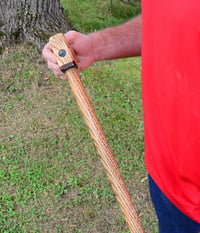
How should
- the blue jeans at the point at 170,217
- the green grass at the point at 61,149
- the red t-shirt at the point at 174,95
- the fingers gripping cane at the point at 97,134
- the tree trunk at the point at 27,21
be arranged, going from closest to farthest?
1. the red t-shirt at the point at 174,95
2. the fingers gripping cane at the point at 97,134
3. the blue jeans at the point at 170,217
4. the green grass at the point at 61,149
5. the tree trunk at the point at 27,21

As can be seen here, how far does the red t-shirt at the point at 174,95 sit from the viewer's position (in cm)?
119

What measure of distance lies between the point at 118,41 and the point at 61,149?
169 cm

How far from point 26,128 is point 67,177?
69cm

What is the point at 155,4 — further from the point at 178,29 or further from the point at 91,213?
the point at 91,213

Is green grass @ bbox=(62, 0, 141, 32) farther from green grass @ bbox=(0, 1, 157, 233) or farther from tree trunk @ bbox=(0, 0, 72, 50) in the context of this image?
green grass @ bbox=(0, 1, 157, 233)

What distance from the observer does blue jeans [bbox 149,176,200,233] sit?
5.63 ft

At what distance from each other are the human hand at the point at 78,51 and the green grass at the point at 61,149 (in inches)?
58.8

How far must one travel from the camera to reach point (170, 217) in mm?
1860

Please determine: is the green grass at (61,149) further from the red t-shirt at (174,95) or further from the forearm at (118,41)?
the forearm at (118,41)

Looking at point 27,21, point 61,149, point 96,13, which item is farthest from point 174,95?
point 96,13

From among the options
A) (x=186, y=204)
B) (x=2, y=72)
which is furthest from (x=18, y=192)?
(x=186, y=204)

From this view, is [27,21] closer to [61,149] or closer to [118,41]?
[61,149]

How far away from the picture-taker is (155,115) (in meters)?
1.53

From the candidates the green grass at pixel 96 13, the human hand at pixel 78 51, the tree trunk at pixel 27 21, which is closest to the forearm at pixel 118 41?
the human hand at pixel 78 51
